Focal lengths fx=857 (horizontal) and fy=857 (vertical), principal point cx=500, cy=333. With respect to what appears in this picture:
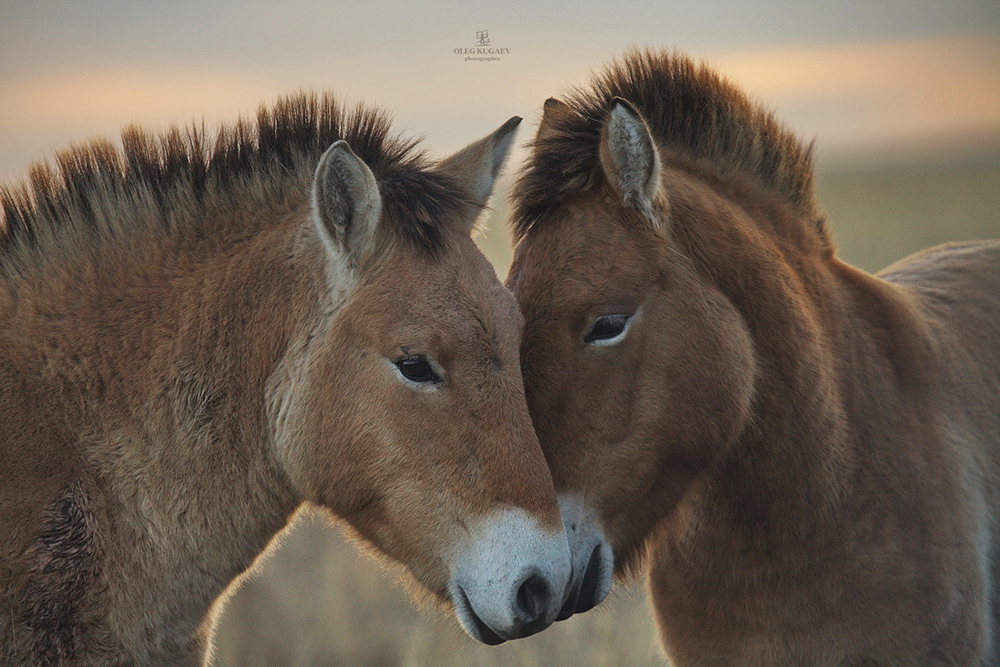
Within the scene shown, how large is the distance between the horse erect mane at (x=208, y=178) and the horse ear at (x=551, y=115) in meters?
0.71

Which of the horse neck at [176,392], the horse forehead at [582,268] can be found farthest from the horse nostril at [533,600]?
the horse forehead at [582,268]

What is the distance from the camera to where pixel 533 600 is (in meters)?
2.61

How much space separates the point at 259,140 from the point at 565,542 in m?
1.78

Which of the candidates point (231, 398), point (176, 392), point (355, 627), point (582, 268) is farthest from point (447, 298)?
point (355, 627)

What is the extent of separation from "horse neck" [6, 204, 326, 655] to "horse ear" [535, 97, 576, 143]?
1.27 meters

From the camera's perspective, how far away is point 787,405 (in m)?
3.37

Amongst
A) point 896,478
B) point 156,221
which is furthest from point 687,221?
point 156,221

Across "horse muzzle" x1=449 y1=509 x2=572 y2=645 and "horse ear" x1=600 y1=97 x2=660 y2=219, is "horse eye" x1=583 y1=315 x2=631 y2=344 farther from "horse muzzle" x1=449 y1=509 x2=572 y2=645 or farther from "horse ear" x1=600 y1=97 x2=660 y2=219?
"horse muzzle" x1=449 y1=509 x2=572 y2=645

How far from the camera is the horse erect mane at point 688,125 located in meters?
3.59

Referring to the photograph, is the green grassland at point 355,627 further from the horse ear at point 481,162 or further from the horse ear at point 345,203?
the horse ear at point 345,203

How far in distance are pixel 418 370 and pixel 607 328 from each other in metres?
0.83

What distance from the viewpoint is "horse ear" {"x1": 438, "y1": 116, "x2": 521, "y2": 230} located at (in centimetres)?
335

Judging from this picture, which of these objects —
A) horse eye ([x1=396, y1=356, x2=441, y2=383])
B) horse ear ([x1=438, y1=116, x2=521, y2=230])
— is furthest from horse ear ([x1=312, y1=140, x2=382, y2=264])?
horse ear ([x1=438, y1=116, x2=521, y2=230])

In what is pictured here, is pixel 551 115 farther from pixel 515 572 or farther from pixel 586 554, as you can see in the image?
pixel 515 572
